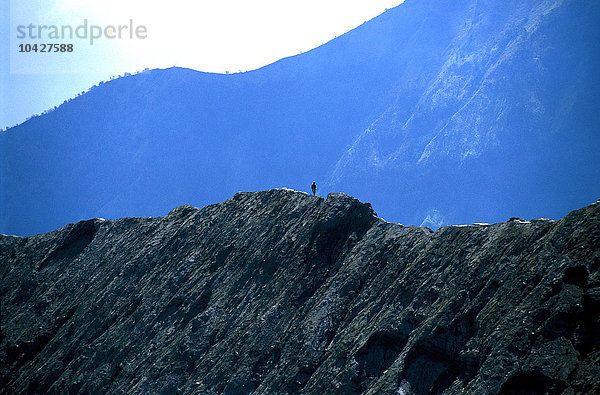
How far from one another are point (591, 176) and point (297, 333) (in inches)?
3863

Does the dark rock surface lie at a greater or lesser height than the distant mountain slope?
lesser

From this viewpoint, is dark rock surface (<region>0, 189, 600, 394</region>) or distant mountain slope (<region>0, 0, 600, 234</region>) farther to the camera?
distant mountain slope (<region>0, 0, 600, 234</region>)

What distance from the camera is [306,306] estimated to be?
2194 cm

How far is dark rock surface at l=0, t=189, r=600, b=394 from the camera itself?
584 inches

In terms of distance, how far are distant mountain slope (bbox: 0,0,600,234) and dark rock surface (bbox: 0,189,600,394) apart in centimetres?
9191

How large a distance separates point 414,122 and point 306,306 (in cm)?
11800

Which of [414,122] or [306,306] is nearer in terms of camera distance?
[306,306]

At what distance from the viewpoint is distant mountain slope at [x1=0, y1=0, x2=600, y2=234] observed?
112500 mm

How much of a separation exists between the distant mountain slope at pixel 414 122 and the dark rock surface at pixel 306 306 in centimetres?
9191

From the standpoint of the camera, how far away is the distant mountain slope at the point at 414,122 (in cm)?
11250

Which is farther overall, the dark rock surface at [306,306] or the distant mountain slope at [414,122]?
the distant mountain slope at [414,122]

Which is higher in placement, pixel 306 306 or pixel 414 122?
pixel 414 122

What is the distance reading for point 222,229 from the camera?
1134 inches

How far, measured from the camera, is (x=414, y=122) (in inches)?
5295
